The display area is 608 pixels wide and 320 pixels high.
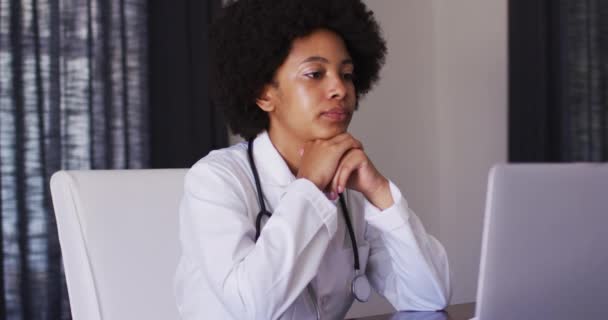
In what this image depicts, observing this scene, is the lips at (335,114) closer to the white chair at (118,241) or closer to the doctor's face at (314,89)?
the doctor's face at (314,89)

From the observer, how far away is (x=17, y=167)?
271 centimetres

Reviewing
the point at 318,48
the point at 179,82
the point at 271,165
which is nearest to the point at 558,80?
the point at 179,82

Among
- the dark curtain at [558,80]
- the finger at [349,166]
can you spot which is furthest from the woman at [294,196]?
the dark curtain at [558,80]

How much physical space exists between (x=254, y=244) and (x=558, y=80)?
82.8 inches

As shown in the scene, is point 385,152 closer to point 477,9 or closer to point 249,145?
point 477,9

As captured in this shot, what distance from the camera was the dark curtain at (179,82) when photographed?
295 centimetres

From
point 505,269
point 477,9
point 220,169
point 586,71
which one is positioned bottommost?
point 505,269

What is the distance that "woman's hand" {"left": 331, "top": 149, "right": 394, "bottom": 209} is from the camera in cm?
145

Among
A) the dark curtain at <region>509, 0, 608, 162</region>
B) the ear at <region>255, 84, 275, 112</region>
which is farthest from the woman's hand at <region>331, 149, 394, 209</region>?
the dark curtain at <region>509, 0, 608, 162</region>

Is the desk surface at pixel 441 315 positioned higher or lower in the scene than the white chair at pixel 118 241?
lower

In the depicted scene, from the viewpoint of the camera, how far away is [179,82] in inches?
117

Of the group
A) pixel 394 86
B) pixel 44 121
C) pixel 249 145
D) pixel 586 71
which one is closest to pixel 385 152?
pixel 394 86

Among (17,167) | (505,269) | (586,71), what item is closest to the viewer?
(505,269)

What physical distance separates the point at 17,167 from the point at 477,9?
6.82ft
